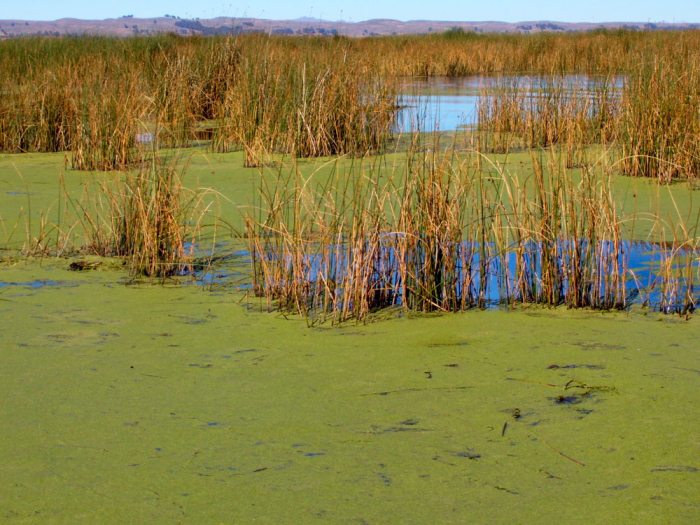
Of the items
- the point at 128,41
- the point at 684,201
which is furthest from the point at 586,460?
the point at 128,41

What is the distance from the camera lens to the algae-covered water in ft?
6.45

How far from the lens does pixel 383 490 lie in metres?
2.01

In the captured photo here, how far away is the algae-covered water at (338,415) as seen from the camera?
1.97 m

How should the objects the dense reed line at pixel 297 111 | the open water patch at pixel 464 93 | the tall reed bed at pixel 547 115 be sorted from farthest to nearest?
1. the open water patch at pixel 464 93
2. the tall reed bed at pixel 547 115
3. the dense reed line at pixel 297 111

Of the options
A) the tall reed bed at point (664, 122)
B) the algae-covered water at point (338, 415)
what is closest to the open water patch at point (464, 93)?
the tall reed bed at point (664, 122)

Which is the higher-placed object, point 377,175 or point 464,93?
point 464,93

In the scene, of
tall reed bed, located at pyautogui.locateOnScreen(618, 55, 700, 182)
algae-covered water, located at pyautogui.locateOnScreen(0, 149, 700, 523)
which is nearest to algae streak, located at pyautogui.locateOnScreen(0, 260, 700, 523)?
algae-covered water, located at pyautogui.locateOnScreen(0, 149, 700, 523)

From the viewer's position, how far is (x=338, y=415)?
2.43 metres

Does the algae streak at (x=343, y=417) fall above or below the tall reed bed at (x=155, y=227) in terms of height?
below

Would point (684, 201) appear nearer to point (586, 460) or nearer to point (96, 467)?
point (586, 460)

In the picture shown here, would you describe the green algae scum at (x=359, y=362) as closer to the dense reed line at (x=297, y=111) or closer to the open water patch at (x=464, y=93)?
the dense reed line at (x=297, y=111)

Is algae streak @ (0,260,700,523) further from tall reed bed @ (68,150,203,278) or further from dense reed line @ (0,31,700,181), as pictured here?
dense reed line @ (0,31,700,181)

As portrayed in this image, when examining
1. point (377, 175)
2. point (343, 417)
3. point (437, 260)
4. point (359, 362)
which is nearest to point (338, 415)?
point (343, 417)

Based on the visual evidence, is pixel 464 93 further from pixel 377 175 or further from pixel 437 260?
pixel 437 260
